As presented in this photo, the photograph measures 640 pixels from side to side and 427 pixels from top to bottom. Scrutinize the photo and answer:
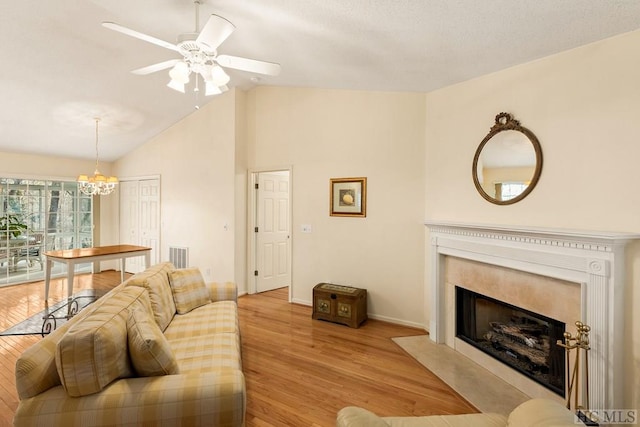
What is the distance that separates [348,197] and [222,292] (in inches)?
75.6

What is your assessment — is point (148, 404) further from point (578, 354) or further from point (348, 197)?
point (348, 197)

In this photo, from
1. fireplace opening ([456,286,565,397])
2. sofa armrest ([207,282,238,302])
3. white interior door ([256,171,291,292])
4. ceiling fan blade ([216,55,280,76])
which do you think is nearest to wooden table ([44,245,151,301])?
white interior door ([256,171,291,292])

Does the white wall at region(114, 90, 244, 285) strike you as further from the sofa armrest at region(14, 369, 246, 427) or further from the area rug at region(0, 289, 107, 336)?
the sofa armrest at region(14, 369, 246, 427)

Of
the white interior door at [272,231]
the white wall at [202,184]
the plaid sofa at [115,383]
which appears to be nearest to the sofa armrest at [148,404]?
the plaid sofa at [115,383]

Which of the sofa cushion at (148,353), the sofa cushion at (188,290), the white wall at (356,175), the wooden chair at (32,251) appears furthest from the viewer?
the wooden chair at (32,251)

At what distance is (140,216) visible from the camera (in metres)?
6.05

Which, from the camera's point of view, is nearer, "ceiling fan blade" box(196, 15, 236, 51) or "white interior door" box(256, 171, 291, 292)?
"ceiling fan blade" box(196, 15, 236, 51)

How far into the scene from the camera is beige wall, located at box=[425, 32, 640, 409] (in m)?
1.81

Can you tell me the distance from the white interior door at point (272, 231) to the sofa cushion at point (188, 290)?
6.24ft

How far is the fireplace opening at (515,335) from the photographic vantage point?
221 cm

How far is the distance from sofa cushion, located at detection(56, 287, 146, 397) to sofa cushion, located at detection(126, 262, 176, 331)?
2.75 ft

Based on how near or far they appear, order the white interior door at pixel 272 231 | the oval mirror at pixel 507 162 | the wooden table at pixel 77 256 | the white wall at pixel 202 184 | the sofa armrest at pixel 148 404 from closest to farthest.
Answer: the sofa armrest at pixel 148 404, the oval mirror at pixel 507 162, the wooden table at pixel 77 256, the white wall at pixel 202 184, the white interior door at pixel 272 231

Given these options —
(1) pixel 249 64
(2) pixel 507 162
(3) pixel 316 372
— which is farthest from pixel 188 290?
(2) pixel 507 162

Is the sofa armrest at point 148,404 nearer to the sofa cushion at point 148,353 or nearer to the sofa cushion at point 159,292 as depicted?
the sofa cushion at point 148,353
